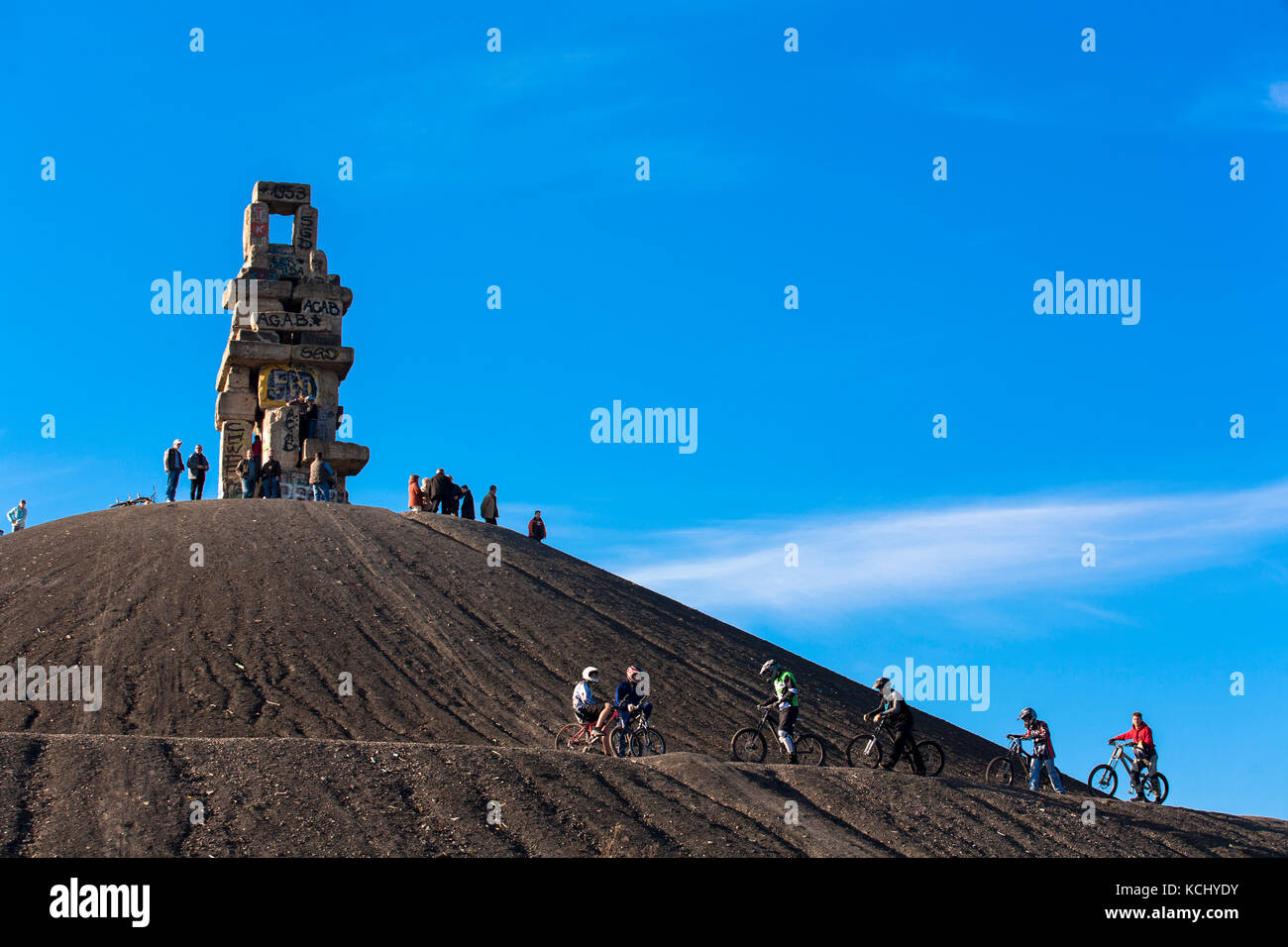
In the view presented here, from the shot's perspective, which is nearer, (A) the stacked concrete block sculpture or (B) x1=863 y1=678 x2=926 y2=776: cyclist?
(B) x1=863 y1=678 x2=926 y2=776: cyclist

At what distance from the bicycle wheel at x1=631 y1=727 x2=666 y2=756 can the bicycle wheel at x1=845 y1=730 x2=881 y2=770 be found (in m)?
3.83

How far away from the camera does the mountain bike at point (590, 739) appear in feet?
78.6

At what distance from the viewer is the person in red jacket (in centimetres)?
2673

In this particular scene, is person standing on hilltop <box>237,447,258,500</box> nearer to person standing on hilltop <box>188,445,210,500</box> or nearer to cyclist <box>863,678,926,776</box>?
person standing on hilltop <box>188,445,210,500</box>

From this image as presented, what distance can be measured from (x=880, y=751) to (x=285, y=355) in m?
28.4

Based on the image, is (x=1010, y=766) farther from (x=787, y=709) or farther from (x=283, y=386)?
(x=283, y=386)

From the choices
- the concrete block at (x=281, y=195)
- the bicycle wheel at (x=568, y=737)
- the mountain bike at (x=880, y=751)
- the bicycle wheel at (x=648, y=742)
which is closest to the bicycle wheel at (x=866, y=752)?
Result: the mountain bike at (x=880, y=751)

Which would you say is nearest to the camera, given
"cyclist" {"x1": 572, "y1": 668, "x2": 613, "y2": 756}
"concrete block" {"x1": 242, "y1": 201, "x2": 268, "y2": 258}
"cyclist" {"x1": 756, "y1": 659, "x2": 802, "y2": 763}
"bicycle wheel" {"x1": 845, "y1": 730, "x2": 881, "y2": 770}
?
"cyclist" {"x1": 572, "y1": 668, "x2": 613, "y2": 756}

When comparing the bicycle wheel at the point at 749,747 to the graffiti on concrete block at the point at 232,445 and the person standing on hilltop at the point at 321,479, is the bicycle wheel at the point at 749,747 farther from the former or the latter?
the graffiti on concrete block at the point at 232,445

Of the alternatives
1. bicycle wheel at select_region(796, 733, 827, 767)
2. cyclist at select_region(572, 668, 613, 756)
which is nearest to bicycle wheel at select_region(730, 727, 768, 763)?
Answer: bicycle wheel at select_region(796, 733, 827, 767)

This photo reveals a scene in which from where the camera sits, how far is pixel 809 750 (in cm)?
2653

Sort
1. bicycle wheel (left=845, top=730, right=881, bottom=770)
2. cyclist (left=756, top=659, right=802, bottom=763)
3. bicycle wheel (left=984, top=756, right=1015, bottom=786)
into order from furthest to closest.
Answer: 1. bicycle wheel (left=984, top=756, right=1015, bottom=786)
2. bicycle wheel (left=845, top=730, right=881, bottom=770)
3. cyclist (left=756, top=659, right=802, bottom=763)

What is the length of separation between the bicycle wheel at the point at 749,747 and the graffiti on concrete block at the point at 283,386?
2598 centimetres
